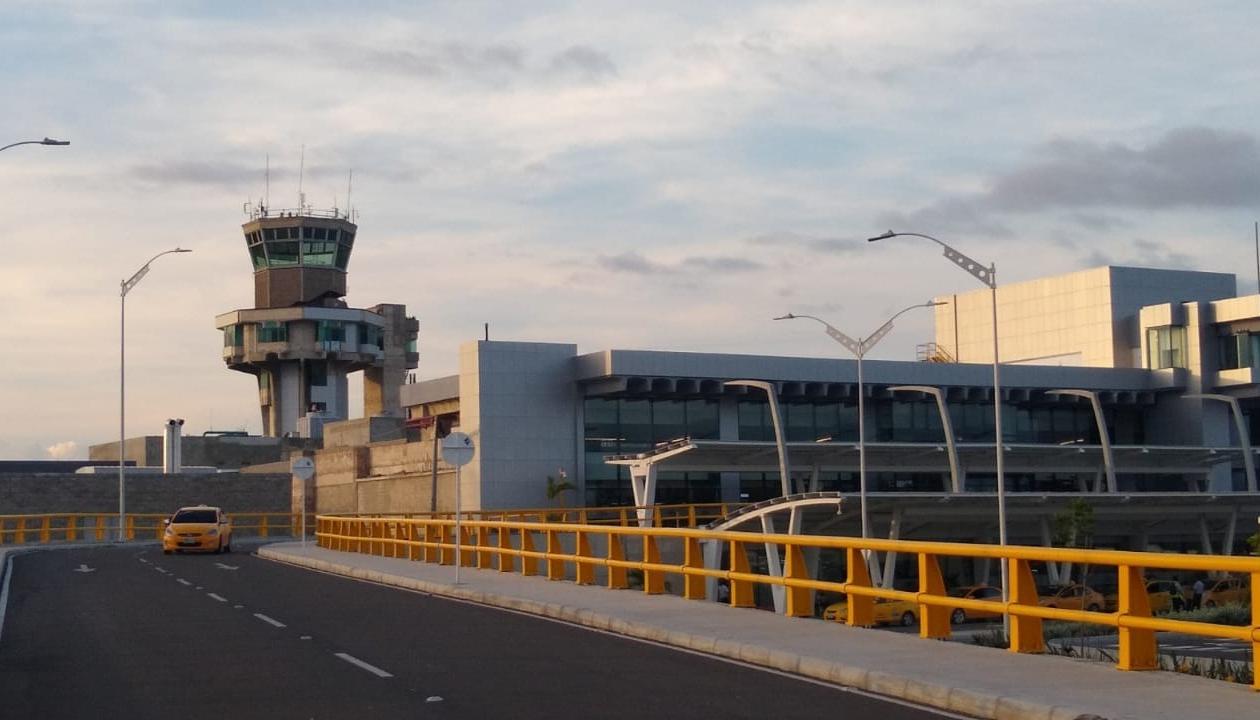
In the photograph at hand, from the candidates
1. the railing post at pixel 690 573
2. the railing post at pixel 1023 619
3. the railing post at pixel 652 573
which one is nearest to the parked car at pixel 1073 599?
the railing post at pixel 652 573

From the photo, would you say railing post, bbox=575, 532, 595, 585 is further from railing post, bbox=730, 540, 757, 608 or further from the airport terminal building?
the airport terminal building

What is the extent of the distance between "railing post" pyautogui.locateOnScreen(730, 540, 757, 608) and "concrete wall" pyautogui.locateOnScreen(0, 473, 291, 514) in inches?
2660

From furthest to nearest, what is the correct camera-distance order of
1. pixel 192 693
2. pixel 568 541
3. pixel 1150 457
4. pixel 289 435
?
1. pixel 289 435
2. pixel 1150 457
3. pixel 568 541
4. pixel 192 693

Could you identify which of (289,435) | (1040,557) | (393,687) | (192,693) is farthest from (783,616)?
(289,435)

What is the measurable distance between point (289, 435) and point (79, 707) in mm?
117545

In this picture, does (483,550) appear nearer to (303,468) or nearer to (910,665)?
(303,468)

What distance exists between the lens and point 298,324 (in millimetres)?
127062

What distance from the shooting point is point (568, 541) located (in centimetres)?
6022

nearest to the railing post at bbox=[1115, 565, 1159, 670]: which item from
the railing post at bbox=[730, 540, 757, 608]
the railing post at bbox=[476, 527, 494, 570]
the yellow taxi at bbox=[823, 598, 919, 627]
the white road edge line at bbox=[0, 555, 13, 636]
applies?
the railing post at bbox=[730, 540, 757, 608]

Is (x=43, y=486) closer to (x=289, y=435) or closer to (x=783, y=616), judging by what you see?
(x=289, y=435)

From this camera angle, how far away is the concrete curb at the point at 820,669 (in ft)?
39.9

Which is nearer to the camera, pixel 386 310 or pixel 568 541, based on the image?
pixel 568 541

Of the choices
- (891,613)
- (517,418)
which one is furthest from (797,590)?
(517,418)

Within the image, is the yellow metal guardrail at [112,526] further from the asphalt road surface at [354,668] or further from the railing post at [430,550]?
the asphalt road surface at [354,668]
